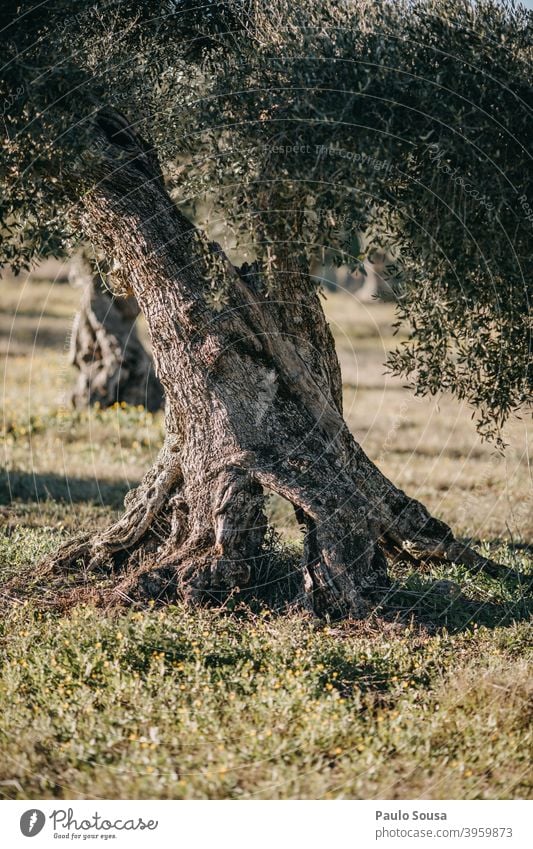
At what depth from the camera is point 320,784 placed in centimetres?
562

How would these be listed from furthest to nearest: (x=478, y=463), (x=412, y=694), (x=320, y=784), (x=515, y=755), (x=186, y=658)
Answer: (x=478, y=463) → (x=186, y=658) → (x=412, y=694) → (x=515, y=755) → (x=320, y=784)

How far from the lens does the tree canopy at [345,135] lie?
24.0ft

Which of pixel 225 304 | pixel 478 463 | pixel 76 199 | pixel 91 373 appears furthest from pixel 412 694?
pixel 91 373

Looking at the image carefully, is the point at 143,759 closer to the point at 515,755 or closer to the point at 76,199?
the point at 515,755

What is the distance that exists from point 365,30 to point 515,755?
620 cm

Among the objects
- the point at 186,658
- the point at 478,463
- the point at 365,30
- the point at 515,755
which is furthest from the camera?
the point at 478,463

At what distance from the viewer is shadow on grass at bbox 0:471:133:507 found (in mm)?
13375
